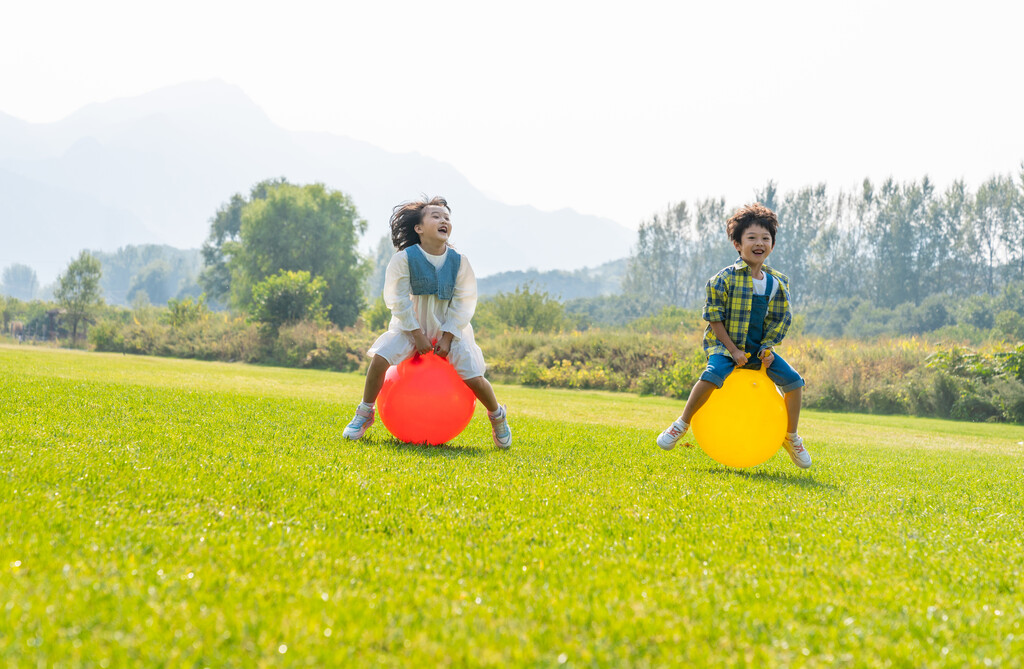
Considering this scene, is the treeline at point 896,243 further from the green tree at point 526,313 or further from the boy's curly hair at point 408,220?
the boy's curly hair at point 408,220

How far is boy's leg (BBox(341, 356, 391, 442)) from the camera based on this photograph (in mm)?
6105

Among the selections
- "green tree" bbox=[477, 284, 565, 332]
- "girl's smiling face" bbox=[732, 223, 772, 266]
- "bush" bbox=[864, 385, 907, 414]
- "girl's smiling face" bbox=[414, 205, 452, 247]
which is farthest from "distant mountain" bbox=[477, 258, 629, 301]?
"girl's smiling face" bbox=[732, 223, 772, 266]

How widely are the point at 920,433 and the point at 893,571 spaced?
35.8 feet

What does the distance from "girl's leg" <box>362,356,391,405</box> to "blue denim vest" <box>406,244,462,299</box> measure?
0.73m

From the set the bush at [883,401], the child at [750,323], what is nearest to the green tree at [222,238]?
the bush at [883,401]

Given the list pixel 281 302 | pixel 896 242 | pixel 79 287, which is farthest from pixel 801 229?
pixel 79 287

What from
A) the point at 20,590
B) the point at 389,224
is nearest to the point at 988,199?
the point at 389,224

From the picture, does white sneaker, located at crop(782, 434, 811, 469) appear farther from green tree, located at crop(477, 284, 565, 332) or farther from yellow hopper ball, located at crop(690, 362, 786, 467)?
green tree, located at crop(477, 284, 565, 332)

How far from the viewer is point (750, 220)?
19.8 feet

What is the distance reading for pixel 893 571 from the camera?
9.86 ft

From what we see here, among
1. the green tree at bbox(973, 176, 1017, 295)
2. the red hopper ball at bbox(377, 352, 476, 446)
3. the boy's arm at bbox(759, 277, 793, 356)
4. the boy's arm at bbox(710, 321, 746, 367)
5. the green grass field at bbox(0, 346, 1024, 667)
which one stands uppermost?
the green tree at bbox(973, 176, 1017, 295)

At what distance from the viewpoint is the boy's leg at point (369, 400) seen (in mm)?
6105

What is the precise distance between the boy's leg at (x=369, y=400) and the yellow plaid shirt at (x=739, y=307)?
2.94 m

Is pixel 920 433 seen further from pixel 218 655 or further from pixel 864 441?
pixel 218 655
